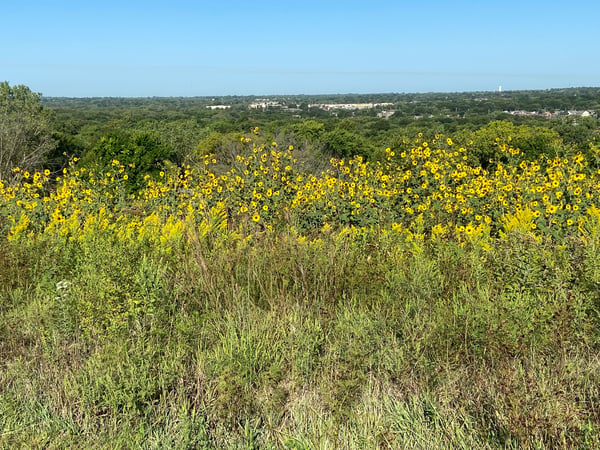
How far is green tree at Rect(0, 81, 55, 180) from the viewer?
29359 millimetres

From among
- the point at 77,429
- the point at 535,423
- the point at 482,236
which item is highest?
the point at 482,236

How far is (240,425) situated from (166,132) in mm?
65376

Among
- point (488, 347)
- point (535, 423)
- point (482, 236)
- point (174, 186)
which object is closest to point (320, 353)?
point (488, 347)

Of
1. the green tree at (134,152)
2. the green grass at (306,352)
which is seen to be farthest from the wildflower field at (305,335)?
the green tree at (134,152)

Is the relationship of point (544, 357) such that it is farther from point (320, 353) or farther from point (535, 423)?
point (320, 353)

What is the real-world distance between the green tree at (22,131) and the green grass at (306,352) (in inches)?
816

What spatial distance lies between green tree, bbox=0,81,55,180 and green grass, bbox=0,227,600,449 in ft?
68.0

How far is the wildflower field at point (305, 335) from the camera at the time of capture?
6.80 ft

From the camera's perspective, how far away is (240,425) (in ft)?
7.09

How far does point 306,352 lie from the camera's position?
2.48 metres

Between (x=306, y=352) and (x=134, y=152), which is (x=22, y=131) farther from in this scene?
(x=306, y=352)

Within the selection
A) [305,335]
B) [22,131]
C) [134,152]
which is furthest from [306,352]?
[22,131]

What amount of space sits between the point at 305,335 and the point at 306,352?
5.9 inches

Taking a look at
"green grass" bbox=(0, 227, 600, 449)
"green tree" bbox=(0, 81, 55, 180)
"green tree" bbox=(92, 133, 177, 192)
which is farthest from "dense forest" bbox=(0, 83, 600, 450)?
"green tree" bbox=(92, 133, 177, 192)
